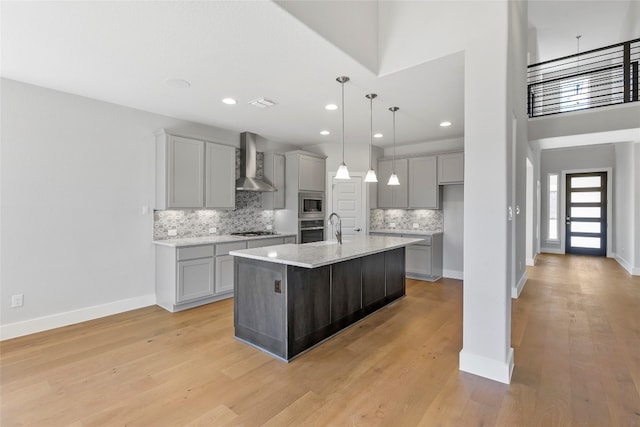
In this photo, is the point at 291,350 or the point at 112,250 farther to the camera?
the point at 112,250

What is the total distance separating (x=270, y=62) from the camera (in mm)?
2797

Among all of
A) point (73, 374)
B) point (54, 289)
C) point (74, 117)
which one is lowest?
point (73, 374)

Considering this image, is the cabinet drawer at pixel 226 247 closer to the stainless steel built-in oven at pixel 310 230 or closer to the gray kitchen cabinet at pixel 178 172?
the gray kitchen cabinet at pixel 178 172

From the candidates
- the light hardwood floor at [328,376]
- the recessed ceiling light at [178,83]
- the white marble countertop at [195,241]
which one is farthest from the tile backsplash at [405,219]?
the recessed ceiling light at [178,83]

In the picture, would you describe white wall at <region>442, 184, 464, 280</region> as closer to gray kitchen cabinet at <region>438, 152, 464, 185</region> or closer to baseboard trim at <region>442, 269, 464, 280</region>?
baseboard trim at <region>442, 269, 464, 280</region>

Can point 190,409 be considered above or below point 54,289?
below

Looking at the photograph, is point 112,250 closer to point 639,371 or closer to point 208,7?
point 208,7

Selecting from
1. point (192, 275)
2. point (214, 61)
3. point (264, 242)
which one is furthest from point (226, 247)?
point (214, 61)

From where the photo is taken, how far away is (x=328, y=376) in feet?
7.97

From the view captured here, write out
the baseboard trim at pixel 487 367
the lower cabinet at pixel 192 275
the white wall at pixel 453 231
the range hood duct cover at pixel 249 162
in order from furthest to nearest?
the white wall at pixel 453 231 < the range hood duct cover at pixel 249 162 < the lower cabinet at pixel 192 275 < the baseboard trim at pixel 487 367

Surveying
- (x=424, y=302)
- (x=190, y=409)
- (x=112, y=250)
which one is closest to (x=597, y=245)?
(x=424, y=302)

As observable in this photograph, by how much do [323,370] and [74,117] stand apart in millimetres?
3919

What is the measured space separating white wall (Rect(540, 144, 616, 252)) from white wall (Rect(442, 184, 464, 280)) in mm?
5080

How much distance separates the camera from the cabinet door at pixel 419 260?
5.56 metres
